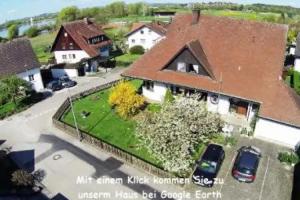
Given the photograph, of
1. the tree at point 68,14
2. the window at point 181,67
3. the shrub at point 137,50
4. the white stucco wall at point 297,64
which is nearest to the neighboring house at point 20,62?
the window at point 181,67


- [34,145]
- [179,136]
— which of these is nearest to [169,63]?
[179,136]

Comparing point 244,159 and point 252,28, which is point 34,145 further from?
point 252,28

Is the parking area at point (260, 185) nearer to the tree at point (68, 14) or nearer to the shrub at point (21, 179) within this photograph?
the shrub at point (21, 179)

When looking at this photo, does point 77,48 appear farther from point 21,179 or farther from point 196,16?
point 21,179

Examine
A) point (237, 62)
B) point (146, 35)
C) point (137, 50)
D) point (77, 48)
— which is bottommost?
point (137, 50)

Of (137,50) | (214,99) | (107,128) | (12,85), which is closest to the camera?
(107,128)

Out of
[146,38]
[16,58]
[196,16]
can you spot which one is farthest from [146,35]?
[196,16]

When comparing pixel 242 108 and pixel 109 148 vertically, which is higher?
pixel 242 108
